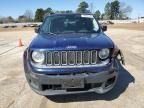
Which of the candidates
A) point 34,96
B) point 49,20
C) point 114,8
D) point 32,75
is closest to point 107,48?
point 32,75

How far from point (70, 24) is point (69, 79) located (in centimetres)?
232

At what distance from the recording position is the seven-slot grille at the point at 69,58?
5234mm

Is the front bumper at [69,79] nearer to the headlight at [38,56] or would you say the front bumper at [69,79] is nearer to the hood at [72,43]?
the headlight at [38,56]

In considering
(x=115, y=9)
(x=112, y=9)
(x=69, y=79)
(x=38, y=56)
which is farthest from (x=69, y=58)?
(x=115, y=9)

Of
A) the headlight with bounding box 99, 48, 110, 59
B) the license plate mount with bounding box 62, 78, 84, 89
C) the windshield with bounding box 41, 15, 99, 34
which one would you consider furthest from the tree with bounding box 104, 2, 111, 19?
the license plate mount with bounding box 62, 78, 84, 89

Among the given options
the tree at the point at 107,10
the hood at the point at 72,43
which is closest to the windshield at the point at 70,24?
the hood at the point at 72,43

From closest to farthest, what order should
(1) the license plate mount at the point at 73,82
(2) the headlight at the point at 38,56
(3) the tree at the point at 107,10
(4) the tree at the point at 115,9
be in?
(1) the license plate mount at the point at 73,82 → (2) the headlight at the point at 38,56 → (4) the tree at the point at 115,9 → (3) the tree at the point at 107,10

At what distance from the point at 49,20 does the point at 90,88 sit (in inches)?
110

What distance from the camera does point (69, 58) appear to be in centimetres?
525

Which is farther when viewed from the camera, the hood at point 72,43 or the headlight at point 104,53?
the headlight at point 104,53

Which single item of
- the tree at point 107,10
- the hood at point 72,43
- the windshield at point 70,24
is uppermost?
the windshield at point 70,24

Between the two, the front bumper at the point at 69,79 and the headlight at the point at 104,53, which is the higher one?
the headlight at the point at 104,53

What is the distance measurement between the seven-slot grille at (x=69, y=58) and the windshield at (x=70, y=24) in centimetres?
156

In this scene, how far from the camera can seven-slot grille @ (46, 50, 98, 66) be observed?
523cm
